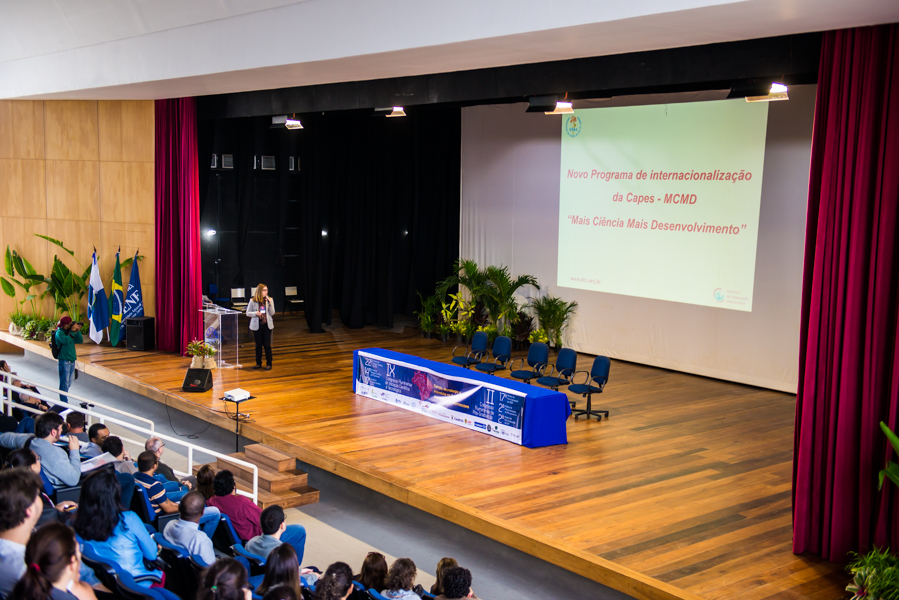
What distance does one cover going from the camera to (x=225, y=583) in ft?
10.4

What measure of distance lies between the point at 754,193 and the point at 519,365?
4.37 m

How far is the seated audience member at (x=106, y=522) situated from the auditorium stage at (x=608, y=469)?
2760 millimetres

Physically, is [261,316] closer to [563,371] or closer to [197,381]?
[197,381]

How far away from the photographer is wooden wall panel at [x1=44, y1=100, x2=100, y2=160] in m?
12.9

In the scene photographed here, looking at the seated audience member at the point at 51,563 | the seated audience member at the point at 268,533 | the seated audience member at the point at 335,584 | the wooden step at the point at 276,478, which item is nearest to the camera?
the seated audience member at the point at 51,563

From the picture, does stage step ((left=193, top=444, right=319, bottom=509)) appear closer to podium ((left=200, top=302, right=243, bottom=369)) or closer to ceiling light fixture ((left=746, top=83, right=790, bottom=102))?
podium ((left=200, top=302, right=243, bottom=369))

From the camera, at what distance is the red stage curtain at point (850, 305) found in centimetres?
527

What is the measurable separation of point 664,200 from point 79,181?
9025 mm

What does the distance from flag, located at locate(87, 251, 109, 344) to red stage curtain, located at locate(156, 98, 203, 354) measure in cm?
90

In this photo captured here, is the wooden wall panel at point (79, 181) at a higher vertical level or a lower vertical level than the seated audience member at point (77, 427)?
higher

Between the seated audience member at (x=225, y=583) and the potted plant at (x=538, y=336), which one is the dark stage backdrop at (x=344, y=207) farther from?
the seated audience member at (x=225, y=583)

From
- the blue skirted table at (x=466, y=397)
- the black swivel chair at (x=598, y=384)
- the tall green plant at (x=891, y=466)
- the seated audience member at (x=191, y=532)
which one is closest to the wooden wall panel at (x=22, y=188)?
the blue skirted table at (x=466, y=397)

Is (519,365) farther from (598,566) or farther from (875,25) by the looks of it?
(875,25)

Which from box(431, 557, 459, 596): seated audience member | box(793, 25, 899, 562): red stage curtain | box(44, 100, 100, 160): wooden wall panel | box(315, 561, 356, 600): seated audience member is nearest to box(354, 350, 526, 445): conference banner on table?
box(793, 25, 899, 562): red stage curtain
